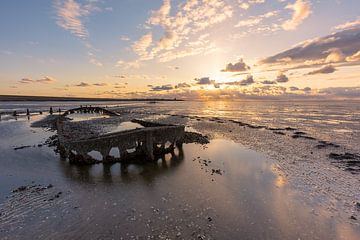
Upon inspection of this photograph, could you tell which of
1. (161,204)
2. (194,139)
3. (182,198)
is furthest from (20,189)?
(194,139)

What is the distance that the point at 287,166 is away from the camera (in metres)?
26.2

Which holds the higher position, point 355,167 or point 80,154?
point 80,154

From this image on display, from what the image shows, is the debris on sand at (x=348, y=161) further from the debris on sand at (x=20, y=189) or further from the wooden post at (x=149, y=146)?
the debris on sand at (x=20, y=189)

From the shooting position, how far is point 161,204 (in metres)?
16.5

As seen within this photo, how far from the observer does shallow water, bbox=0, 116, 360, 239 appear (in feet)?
44.1

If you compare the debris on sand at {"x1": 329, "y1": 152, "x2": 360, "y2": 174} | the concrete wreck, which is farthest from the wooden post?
the debris on sand at {"x1": 329, "y1": 152, "x2": 360, "y2": 174}

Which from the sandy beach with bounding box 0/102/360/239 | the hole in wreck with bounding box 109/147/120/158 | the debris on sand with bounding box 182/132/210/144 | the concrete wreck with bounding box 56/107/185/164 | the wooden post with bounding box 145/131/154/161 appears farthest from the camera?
the debris on sand with bounding box 182/132/210/144

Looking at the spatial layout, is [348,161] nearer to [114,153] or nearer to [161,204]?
[161,204]

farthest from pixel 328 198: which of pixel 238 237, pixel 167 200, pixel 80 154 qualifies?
pixel 80 154

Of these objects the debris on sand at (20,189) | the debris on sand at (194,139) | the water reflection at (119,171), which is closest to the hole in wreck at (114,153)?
the water reflection at (119,171)

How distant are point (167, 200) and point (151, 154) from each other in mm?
10439

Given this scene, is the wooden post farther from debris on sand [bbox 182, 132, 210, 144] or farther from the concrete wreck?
debris on sand [bbox 182, 132, 210, 144]

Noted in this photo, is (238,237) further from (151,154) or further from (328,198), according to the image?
(151,154)

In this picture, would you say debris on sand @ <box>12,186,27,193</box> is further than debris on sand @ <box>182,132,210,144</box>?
No
